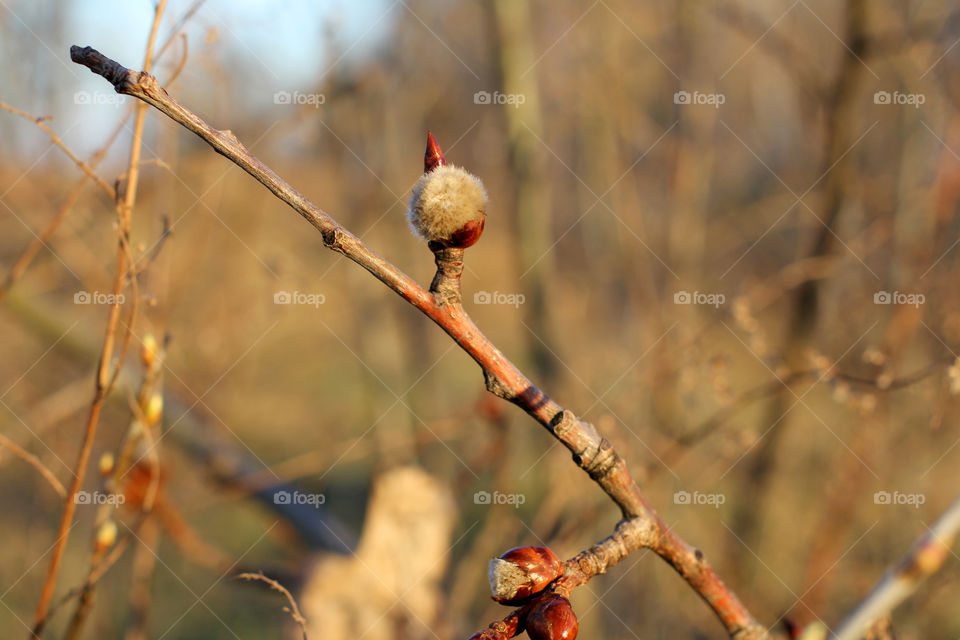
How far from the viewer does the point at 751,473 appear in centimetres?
330

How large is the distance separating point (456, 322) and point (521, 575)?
1.08 feet

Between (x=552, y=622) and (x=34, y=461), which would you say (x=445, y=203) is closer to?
(x=552, y=622)

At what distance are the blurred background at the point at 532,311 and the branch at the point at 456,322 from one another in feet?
2.38

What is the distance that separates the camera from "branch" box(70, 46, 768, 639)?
80 centimetres

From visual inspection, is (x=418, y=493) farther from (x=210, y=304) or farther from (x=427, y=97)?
(x=427, y=97)

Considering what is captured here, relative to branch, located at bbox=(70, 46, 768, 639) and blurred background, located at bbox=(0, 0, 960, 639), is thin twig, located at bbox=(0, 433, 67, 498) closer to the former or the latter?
blurred background, located at bbox=(0, 0, 960, 639)

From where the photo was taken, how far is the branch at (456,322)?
2.62ft

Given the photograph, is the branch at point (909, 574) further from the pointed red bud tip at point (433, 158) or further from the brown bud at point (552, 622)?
the pointed red bud tip at point (433, 158)

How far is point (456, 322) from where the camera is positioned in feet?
2.83

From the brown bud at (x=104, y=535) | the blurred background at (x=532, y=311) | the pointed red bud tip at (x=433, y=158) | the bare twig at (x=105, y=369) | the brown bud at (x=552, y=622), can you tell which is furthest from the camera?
the blurred background at (x=532, y=311)

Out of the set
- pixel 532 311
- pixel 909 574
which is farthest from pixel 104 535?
pixel 532 311

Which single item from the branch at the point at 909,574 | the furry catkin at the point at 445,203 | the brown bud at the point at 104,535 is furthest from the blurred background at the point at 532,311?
the furry catkin at the point at 445,203

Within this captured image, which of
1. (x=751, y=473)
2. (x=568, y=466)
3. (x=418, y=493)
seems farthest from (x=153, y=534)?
(x=751, y=473)

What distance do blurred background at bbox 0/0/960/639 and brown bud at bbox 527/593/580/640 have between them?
1.02 metres
